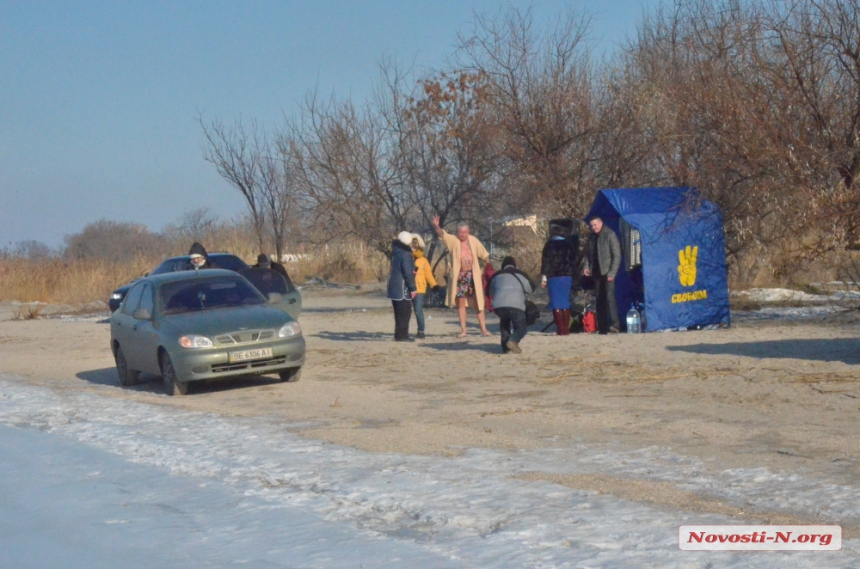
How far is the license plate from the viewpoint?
12.0m

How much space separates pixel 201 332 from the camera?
39.8ft

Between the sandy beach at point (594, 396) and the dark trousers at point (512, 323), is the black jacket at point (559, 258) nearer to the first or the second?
the sandy beach at point (594, 396)

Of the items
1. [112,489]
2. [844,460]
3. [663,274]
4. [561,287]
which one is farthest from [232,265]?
[844,460]

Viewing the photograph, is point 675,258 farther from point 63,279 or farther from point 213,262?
point 63,279

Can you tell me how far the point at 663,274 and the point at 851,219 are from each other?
286 cm

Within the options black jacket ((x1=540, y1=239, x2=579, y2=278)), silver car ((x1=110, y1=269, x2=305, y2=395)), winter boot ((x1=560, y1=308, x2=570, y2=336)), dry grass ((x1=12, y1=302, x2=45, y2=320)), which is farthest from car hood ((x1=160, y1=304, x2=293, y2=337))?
dry grass ((x1=12, y1=302, x2=45, y2=320))

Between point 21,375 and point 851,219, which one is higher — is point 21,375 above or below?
below

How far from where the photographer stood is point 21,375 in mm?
15438

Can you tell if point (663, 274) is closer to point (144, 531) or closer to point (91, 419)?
point (91, 419)

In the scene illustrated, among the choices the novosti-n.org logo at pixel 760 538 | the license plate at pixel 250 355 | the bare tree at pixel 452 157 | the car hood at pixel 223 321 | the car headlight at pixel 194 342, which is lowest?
the novosti-n.org logo at pixel 760 538

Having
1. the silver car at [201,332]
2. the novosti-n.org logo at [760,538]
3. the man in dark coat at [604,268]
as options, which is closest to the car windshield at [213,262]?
the silver car at [201,332]

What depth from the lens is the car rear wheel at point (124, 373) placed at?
13914 mm

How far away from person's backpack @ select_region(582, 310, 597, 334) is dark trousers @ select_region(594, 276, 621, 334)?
0.11 m

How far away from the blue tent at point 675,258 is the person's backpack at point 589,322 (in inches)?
20.3
